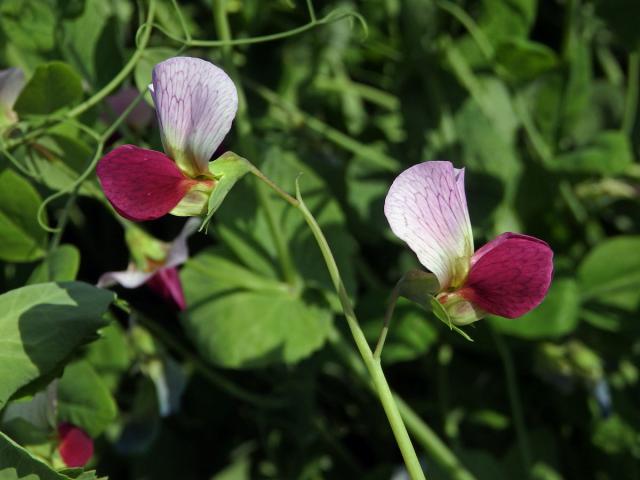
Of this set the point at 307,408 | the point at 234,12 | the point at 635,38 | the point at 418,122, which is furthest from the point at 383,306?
the point at 635,38

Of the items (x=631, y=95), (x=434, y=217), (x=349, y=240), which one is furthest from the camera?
(x=631, y=95)

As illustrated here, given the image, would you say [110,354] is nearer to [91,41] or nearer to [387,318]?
[91,41]

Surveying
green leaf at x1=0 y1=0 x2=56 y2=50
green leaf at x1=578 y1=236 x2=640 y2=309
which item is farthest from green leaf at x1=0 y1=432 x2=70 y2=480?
green leaf at x1=578 y1=236 x2=640 y2=309

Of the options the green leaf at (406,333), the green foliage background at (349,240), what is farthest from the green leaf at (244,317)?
the green leaf at (406,333)

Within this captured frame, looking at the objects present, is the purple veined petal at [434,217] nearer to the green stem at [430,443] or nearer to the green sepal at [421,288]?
the green sepal at [421,288]

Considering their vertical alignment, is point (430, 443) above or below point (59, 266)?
below

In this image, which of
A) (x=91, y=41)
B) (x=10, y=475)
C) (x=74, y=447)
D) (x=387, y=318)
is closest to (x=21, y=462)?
(x=10, y=475)

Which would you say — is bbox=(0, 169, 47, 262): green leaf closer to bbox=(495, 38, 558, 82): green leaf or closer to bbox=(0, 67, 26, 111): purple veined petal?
bbox=(0, 67, 26, 111): purple veined petal

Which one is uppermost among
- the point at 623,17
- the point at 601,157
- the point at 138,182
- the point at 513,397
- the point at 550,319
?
the point at 138,182
